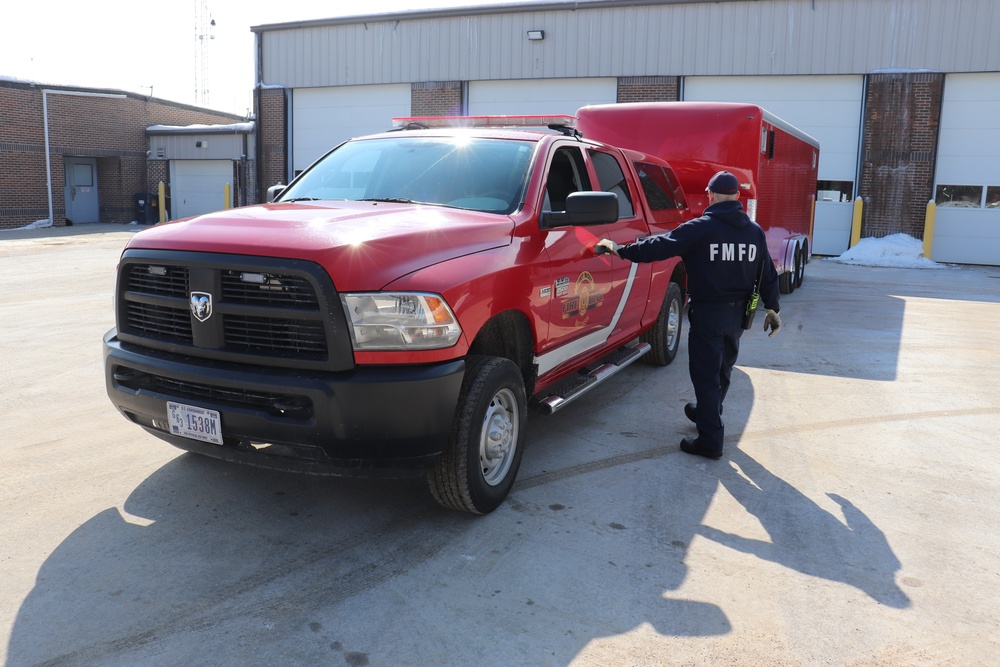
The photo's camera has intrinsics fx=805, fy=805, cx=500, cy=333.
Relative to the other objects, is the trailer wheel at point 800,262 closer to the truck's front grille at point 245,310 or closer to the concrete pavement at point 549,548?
the concrete pavement at point 549,548

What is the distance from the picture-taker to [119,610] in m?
3.19

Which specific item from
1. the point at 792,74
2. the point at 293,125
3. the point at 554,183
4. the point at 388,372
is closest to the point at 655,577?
the point at 388,372

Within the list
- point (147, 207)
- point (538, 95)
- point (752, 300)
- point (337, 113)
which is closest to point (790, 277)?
point (752, 300)

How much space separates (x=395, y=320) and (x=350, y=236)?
46cm

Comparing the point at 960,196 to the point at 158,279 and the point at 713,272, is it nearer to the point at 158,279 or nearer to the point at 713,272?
the point at 713,272

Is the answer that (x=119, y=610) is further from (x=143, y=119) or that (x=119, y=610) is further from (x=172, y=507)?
(x=143, y=119)

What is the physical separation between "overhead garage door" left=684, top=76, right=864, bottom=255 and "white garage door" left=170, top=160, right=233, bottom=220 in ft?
60.0

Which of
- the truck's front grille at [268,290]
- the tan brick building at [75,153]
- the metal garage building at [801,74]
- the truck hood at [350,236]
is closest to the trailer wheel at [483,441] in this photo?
the truck hood at [350,236]

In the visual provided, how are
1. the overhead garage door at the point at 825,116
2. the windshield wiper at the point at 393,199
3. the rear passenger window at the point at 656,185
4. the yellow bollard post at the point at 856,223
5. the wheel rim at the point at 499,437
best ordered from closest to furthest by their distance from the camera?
the wheel rim at the point at 499,437, the windshield wiper at the point at 393,199, the rear passenger window at the point at 656,185, the overhead garage door at the point at 825,116, the yellow bollard post at the point at 856,223

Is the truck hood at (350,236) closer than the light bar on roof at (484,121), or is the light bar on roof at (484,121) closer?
the truck hood at (350,236)

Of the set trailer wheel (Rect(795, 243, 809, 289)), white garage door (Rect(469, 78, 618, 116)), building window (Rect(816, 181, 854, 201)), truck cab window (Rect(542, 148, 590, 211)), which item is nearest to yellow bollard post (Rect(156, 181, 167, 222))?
white garage door (Rect(469, 78, 618, 116))

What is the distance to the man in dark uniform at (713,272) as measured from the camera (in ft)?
16.5

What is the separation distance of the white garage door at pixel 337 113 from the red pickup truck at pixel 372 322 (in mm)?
21846

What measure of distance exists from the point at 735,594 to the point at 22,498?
3.62m
